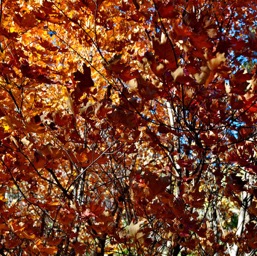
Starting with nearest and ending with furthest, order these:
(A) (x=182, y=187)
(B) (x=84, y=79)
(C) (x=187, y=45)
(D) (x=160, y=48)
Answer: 1. (D) (x=160, y=48)
2. (C) (x=187, y=45)
3. (B) (x=84, y=79)
4. (A) (x=182, y=187)

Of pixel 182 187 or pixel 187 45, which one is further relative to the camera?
pixel 182 187

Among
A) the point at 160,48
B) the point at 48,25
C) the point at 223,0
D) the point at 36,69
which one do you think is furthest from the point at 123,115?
the point at 48,25

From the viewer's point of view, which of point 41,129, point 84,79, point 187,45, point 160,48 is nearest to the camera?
point 160,48

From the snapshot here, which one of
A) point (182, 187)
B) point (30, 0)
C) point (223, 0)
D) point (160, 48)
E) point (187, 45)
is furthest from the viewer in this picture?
point (30, 0)

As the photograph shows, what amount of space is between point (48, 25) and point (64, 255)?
90.2 inches

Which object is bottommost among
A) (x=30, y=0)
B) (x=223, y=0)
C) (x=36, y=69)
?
(x=36, y=69)

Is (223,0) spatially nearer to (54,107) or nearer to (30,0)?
(30,0)

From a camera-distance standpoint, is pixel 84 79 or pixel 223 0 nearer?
pixel 84 79

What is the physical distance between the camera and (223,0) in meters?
2.88

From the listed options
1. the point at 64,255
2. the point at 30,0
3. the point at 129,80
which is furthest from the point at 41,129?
the point at 30,0

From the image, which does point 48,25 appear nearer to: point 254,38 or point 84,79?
point 84,79

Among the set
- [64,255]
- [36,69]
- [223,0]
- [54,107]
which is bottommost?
[64,255]

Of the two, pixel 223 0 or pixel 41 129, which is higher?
pixel 223 0

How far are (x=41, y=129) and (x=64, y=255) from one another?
4.70 feet
